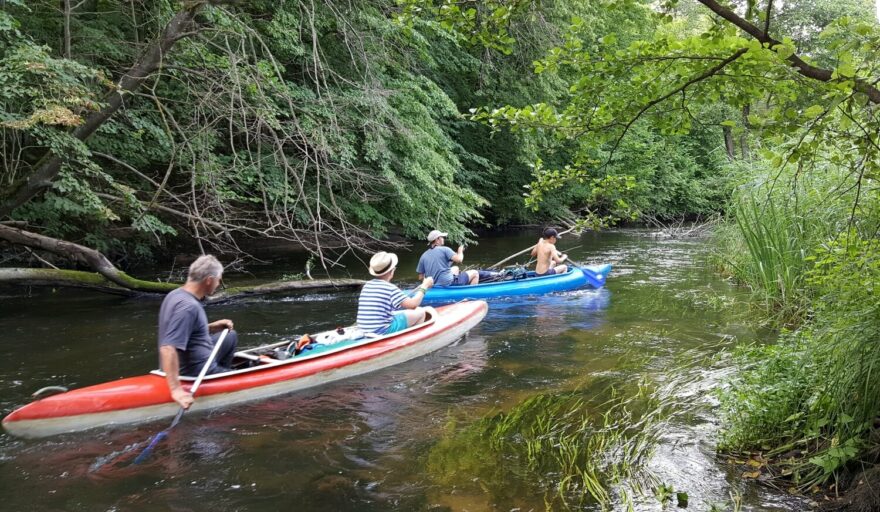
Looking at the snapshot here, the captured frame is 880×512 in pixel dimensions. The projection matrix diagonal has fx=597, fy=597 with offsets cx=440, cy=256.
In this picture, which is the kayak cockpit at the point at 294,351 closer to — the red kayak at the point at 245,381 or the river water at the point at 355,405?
the red kayak at the point at 245,381

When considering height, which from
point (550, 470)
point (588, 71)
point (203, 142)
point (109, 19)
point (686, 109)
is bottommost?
point (550, 470)

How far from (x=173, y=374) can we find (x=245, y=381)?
0.75 meters

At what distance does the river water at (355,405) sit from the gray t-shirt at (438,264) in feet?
3.06

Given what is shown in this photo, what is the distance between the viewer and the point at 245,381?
5289mm

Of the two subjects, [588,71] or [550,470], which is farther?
[550,470]

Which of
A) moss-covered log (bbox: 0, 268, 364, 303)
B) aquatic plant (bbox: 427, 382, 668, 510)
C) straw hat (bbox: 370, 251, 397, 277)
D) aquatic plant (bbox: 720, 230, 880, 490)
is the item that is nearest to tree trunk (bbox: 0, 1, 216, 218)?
moss-covered log (bbox: 0, 268, 364, 303)

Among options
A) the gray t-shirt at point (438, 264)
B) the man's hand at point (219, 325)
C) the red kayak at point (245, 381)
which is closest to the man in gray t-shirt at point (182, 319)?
the red kayak at point (245, 381)

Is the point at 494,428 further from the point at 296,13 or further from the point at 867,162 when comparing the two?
the point at 296,13

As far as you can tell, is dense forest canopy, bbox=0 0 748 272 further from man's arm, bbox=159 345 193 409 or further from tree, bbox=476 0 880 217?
man's arm, bbox=159 345 193 409

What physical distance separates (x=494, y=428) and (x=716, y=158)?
24.7 m

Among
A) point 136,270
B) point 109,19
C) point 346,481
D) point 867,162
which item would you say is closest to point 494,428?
point 346,481

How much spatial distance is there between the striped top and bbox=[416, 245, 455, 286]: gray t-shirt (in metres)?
3.17

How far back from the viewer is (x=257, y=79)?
879 cm

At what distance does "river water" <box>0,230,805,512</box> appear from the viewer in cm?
369
